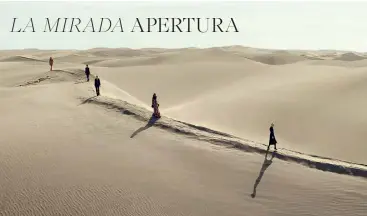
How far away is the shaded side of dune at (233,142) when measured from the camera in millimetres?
9641

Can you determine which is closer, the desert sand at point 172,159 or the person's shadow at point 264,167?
the desert sand at point 172,159

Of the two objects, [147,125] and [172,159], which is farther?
[147,125]

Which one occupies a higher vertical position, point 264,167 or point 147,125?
point 147,125

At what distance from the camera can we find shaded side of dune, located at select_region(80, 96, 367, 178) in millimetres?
9641

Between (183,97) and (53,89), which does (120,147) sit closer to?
(53,89)

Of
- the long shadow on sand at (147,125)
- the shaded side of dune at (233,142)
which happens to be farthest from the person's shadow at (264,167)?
the long shadow on sand at (147,125)

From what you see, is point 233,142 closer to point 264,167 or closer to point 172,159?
point 264,167

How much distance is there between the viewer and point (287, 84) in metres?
24.3

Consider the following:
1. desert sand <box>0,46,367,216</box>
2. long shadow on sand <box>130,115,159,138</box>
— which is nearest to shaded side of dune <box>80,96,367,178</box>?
desert sand <box>0,46,367,216</box>

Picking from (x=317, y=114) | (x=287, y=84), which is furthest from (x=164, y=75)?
(x=317, y=114)

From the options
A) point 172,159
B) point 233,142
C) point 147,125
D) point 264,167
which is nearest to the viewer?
point 264,167

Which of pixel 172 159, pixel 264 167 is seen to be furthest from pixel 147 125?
pixel 264 167

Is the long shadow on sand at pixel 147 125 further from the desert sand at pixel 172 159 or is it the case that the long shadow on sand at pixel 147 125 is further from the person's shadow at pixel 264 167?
the person's shadow at pixel 264 167

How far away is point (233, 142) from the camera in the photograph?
1096 cm
